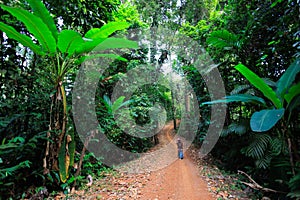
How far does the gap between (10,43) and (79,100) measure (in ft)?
5.25

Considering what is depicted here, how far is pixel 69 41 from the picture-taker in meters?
2.36

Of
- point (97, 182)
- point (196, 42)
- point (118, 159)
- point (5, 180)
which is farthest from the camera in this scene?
point (196, 42)

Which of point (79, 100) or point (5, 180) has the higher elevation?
point (79, 100)

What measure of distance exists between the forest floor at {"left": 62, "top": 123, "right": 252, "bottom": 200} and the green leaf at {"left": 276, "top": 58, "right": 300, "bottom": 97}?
1.93 metres

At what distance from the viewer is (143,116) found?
297 inches

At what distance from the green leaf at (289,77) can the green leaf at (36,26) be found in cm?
299

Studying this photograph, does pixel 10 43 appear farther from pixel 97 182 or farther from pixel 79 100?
pixel 97 182

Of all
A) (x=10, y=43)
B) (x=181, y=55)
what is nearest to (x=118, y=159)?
(x=10, y=43)

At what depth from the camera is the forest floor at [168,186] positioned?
306 cm

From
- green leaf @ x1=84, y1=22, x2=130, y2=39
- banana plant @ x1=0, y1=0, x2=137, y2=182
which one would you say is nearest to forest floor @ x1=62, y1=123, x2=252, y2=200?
banana plant @ x1=0, y1=0, x2=137, y2=182

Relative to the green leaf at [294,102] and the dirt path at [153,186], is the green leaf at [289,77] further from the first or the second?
the dirt path at [153,186]

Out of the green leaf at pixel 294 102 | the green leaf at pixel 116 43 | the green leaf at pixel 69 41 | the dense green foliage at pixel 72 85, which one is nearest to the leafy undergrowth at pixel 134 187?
the dense green foliage at pixel 72 85

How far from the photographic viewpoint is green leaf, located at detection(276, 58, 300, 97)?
1990 millimetres

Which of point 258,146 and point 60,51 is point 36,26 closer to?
point 60,51
